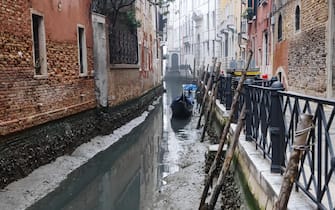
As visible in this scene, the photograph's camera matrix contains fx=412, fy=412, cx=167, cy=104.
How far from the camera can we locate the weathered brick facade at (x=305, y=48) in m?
9.14

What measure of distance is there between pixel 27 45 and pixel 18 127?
1418mm

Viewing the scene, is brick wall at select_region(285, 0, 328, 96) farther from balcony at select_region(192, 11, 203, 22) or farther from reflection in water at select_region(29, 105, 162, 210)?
balcony at select_region(192, 11, 203, 22)

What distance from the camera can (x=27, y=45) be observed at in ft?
22.7

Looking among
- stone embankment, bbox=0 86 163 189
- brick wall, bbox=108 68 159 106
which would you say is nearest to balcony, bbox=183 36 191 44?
brick wall, bbox=108 68 159 106

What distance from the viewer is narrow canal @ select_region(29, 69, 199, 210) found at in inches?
257

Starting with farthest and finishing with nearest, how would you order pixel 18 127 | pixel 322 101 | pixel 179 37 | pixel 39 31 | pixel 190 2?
1. pixel 179 37
2. pixel 190 2
3. pixel 39 31
4. pixel 18 127
5. pixel 322 101

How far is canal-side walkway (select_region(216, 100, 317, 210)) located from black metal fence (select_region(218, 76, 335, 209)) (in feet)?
0.24

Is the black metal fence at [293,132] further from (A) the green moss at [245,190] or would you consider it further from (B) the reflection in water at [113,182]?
(B) the reflection in water at [113,182]

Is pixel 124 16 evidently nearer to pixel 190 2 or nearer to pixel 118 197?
pixel 118 197

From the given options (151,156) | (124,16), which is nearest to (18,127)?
(151,156)

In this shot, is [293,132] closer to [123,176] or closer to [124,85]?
[123,176]

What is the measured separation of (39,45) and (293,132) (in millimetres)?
5625

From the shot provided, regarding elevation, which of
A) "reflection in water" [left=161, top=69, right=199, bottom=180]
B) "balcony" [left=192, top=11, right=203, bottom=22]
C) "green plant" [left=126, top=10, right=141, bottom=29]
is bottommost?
"reflection in water" [left=161, top=69, right=199, bottom=180]

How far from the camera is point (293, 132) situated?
3.28 m
